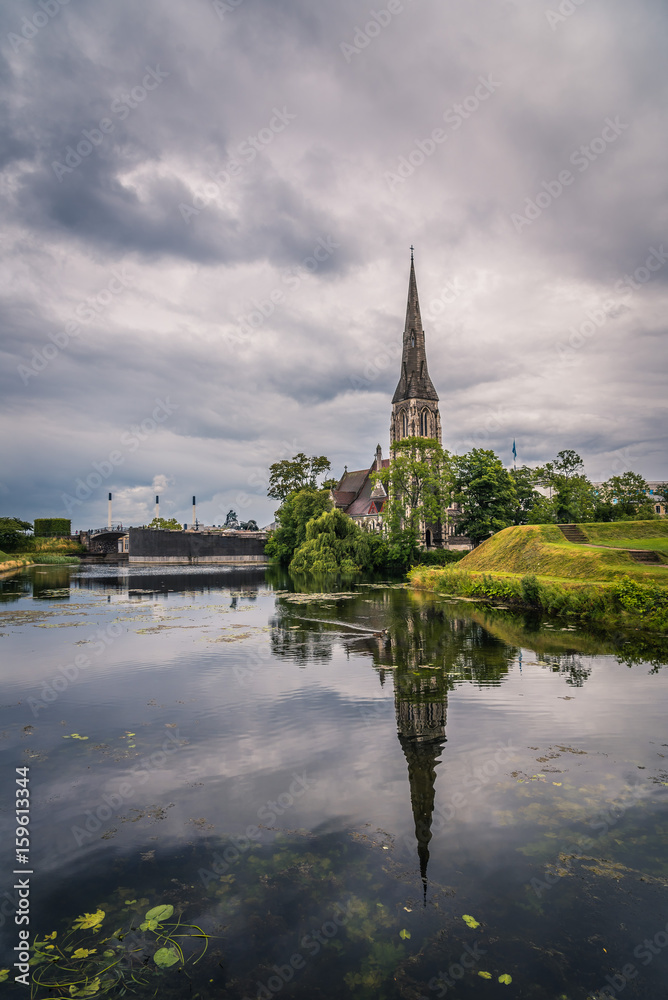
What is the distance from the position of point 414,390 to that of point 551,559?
6715 centimetres

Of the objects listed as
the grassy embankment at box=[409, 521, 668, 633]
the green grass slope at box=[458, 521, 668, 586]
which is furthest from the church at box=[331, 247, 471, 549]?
the grassy embankment at box=[409, 521, 668, 633]

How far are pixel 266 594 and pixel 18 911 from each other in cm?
3155

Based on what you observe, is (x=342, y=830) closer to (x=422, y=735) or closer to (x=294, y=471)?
(x=422, y=735)

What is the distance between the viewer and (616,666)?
1481cm

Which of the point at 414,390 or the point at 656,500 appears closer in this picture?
the point at 656,500

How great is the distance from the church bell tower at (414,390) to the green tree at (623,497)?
3551 cm

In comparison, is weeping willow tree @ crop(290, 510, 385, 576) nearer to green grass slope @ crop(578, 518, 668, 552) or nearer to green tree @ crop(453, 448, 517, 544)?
green tree @ crop(453, 448, 517, 544)

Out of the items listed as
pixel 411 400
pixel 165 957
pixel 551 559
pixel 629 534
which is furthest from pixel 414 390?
pixel 165 957

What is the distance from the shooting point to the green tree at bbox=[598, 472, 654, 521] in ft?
177

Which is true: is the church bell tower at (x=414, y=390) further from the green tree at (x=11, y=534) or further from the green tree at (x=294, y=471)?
the green tree at (x=11, y=534)

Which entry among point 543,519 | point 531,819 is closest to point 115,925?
point 531,819

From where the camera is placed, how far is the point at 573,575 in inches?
1035

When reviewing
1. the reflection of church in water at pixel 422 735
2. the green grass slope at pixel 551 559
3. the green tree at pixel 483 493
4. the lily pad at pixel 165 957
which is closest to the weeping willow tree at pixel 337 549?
the green tree at pixel 483 493

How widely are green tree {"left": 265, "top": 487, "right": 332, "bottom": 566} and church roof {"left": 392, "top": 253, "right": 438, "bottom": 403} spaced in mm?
29679
